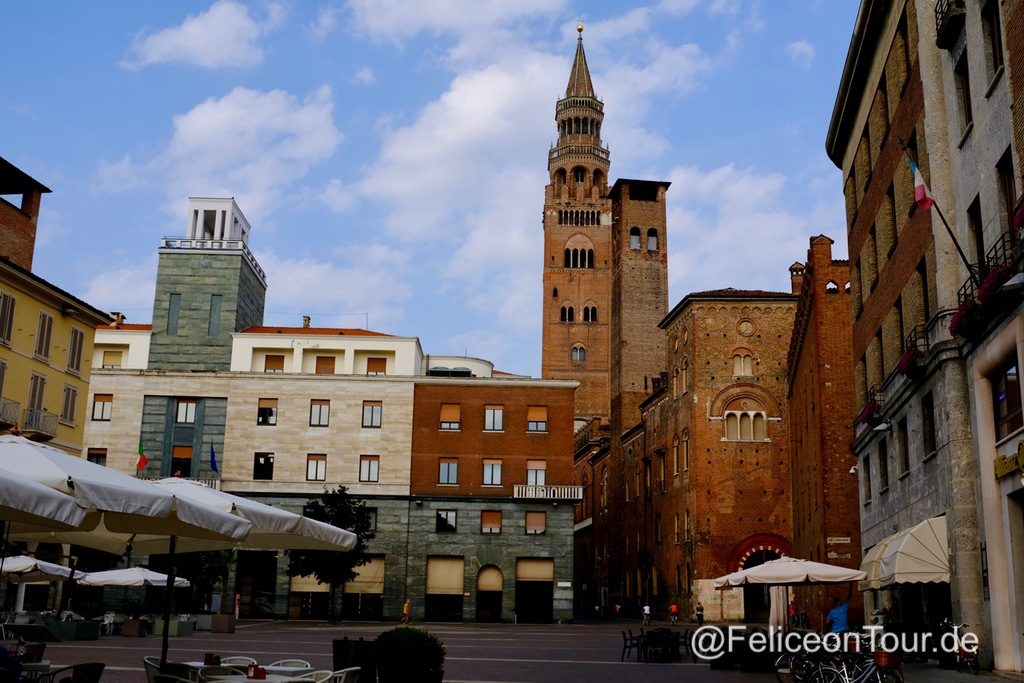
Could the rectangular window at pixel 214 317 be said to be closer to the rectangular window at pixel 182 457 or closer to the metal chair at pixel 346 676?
the rectangular window at pixel 182 457

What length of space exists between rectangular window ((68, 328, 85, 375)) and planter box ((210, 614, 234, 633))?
1217 cm

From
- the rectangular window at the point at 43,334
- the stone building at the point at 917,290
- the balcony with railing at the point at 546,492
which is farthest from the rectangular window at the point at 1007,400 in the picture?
the balcony with railing at the point at 546,492

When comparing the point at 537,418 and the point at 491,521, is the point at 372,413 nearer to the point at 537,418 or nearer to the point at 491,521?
the point at 491,521

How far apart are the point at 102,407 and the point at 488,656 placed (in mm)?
33581

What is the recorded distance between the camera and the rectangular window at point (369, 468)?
168 ft

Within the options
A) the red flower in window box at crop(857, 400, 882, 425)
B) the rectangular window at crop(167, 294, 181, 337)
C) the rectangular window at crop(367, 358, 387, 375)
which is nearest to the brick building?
the red flower in window box at crop(857, 400, 882, 425)

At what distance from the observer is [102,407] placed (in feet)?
170

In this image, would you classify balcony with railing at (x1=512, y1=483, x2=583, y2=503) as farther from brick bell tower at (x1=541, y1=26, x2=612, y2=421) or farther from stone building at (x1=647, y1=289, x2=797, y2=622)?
brick bell tower at (x1=541, y1=26, x2=612, y2=421)

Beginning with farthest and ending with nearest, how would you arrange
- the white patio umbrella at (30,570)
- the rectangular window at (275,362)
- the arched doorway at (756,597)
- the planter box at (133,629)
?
the rectangular window at (275,362) → the arched doorway at (756,597) → the planter box at (133,629) → the white patio umbrella at (30,570)

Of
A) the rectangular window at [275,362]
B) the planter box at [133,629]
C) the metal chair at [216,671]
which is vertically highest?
the rectangular window at [275,362]

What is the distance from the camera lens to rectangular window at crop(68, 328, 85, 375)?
1602 inches

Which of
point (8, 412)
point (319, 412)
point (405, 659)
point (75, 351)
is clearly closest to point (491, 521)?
point (319, 412)

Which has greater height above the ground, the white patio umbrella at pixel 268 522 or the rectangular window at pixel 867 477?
the rectangular window at pixel 867 477

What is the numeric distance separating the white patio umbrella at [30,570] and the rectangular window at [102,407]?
23.2 meters
